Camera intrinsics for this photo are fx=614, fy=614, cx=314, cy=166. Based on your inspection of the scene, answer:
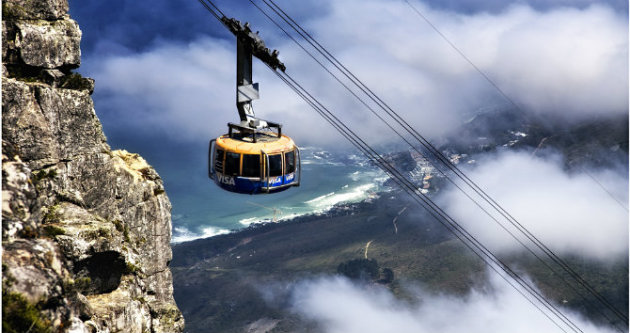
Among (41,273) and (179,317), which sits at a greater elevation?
(41,273)

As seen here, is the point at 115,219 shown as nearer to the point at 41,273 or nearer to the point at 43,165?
the point at 43,165

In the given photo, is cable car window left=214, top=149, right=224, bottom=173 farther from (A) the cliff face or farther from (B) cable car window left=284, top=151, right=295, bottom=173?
(A) the cliff face

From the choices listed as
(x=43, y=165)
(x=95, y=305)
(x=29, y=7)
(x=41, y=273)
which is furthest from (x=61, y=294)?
(x=29, y=7)

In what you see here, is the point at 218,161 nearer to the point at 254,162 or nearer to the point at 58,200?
the point at 254,162

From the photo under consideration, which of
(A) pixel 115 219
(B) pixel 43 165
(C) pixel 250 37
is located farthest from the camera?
(A) pixel 115 219

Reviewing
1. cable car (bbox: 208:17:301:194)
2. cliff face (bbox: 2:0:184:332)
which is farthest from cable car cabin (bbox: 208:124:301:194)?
cliff face (bbox: 2:0:184:332)

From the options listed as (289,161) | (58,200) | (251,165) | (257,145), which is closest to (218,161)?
(251,165)
